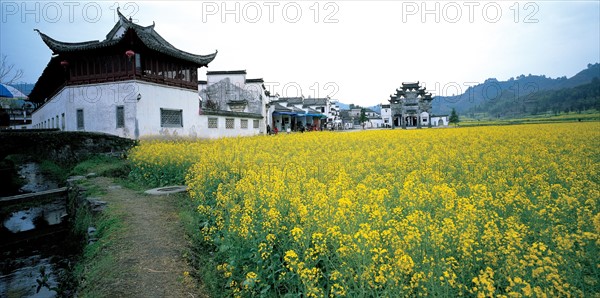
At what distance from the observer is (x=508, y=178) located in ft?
21.4

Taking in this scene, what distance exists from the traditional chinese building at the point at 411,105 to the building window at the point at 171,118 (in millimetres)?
46420

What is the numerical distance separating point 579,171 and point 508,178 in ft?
4.80

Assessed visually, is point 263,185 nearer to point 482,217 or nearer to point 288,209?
point 288,209

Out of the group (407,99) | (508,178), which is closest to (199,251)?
(508,178)

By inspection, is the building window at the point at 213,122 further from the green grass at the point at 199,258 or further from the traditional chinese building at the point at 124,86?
the green grass at the point at 199,258

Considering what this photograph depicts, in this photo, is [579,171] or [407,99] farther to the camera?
[407,99]

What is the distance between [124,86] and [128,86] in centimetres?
28

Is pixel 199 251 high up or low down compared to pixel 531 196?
down

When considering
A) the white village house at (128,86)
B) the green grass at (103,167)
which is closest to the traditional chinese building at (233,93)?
the white village house at (128,86)

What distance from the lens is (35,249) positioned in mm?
8000

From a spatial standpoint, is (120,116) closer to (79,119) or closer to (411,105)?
(79,119)

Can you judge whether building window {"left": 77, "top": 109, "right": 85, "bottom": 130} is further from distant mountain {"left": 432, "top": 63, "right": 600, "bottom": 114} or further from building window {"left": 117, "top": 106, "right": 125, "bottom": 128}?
distant mountain {"left": 432, "top": 63, "right": 600, "bottom": 114}

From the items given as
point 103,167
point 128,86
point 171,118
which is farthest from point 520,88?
point 103,167

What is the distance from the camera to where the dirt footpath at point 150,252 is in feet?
14.3
